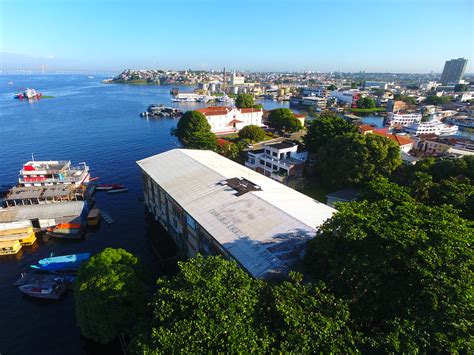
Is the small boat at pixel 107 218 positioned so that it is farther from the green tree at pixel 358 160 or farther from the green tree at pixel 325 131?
the green tree at pixel 325 131

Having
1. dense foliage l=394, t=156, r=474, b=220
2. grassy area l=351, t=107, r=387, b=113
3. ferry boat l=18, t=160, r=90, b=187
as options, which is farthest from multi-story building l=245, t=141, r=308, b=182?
grassy area l=351, t=107, r=387, b=113

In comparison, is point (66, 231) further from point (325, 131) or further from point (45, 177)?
point (325, 131)

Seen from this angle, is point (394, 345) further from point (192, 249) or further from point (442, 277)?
point (192, 249)

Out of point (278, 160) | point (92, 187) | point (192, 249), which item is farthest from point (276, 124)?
point (192, 249)

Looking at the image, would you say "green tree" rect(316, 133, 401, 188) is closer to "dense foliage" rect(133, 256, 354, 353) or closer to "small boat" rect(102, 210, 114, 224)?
"dense foliage" rect(133, 256, 354, 353)

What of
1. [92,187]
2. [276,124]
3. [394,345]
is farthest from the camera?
[276,124]

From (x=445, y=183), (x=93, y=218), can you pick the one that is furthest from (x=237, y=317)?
(x=93, y=218)
